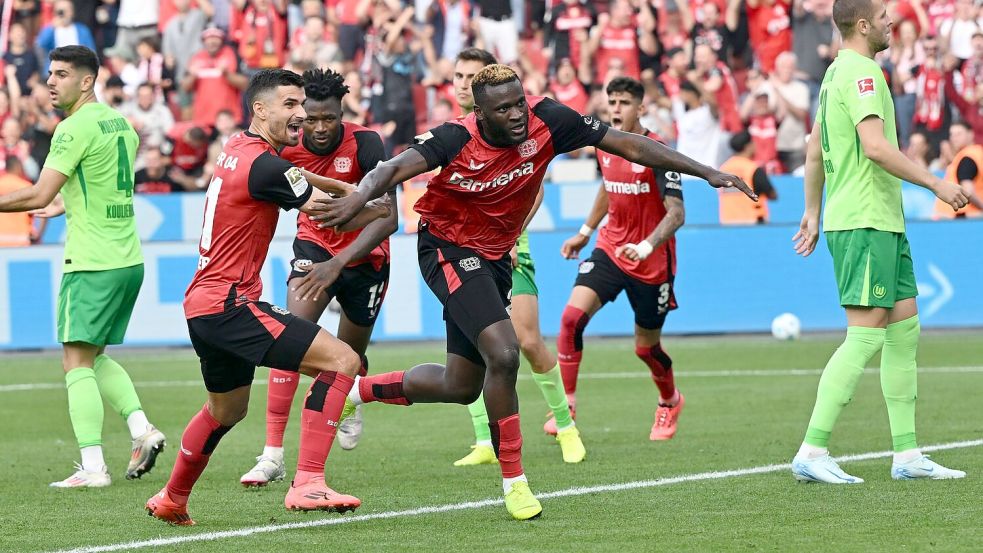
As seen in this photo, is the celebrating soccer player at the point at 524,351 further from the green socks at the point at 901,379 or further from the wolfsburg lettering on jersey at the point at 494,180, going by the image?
the green socks at the point at 901,379

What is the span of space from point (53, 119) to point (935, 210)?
13142mm

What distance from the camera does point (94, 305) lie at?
888cm

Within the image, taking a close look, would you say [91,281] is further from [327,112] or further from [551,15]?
[551,15]

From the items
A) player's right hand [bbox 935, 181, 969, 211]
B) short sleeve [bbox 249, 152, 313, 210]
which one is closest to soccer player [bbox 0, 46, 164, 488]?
short sleeve [bbox 249, 152, 313, 210]

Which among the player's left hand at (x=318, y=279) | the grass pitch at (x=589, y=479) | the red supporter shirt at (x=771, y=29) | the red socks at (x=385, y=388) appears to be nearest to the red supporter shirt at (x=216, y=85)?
the red supporter shirt at (x=771, y=29)

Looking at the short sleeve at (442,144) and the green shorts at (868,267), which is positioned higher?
the short sleeve at (442,144)

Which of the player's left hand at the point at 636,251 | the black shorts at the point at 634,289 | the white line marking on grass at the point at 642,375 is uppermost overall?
the player's left hand at the point at 636,251

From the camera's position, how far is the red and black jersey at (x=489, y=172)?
730cm

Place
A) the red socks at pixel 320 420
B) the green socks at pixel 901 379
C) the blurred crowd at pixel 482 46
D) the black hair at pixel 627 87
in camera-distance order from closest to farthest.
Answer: the red socks at pixel 320 420, the green socks at pixel 901 379, the black hair at pixel 627 87, the blurred crowd at pixel 482 46

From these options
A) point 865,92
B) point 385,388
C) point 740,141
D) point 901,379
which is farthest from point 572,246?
point 740,141

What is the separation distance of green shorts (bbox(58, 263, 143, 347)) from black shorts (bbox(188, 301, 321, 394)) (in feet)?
6.86

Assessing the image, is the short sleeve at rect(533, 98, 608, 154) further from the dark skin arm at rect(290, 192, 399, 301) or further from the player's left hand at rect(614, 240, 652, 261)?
the player's left hand at rect(614, 240, 652, 261)

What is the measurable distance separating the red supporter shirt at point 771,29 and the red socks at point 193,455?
1552cm

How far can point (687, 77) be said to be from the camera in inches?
814
